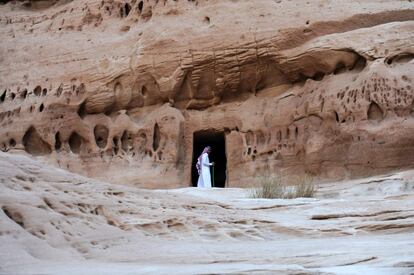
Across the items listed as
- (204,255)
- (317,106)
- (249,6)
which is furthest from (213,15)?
(204,255)

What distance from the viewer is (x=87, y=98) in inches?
569

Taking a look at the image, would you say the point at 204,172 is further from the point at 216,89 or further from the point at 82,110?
the point at 82,110

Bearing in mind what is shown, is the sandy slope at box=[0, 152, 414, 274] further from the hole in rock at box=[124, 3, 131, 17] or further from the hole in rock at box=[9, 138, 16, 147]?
the hole in rock at box=[124, 3, 131, 17]

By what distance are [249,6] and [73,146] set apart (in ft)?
14.9

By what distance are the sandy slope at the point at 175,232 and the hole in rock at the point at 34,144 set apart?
873 centimetres

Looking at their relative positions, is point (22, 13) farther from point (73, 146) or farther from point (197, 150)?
point (197, 150)

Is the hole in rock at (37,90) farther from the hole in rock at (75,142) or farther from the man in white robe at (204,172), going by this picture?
the man in white robe at (204,172)

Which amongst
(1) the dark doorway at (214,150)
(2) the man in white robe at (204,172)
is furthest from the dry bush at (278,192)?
(1) the dark doorway at (214,150)

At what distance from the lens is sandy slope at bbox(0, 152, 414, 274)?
14.8 ft

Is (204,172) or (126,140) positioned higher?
(126,140)

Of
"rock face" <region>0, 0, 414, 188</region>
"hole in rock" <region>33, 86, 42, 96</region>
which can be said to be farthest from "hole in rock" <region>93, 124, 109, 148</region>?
"hole in rock" <region>33, 86, 42, 96</region>

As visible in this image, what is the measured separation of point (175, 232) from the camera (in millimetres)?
5566

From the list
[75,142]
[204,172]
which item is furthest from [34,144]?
[204,172]

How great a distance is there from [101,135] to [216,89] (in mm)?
2588
